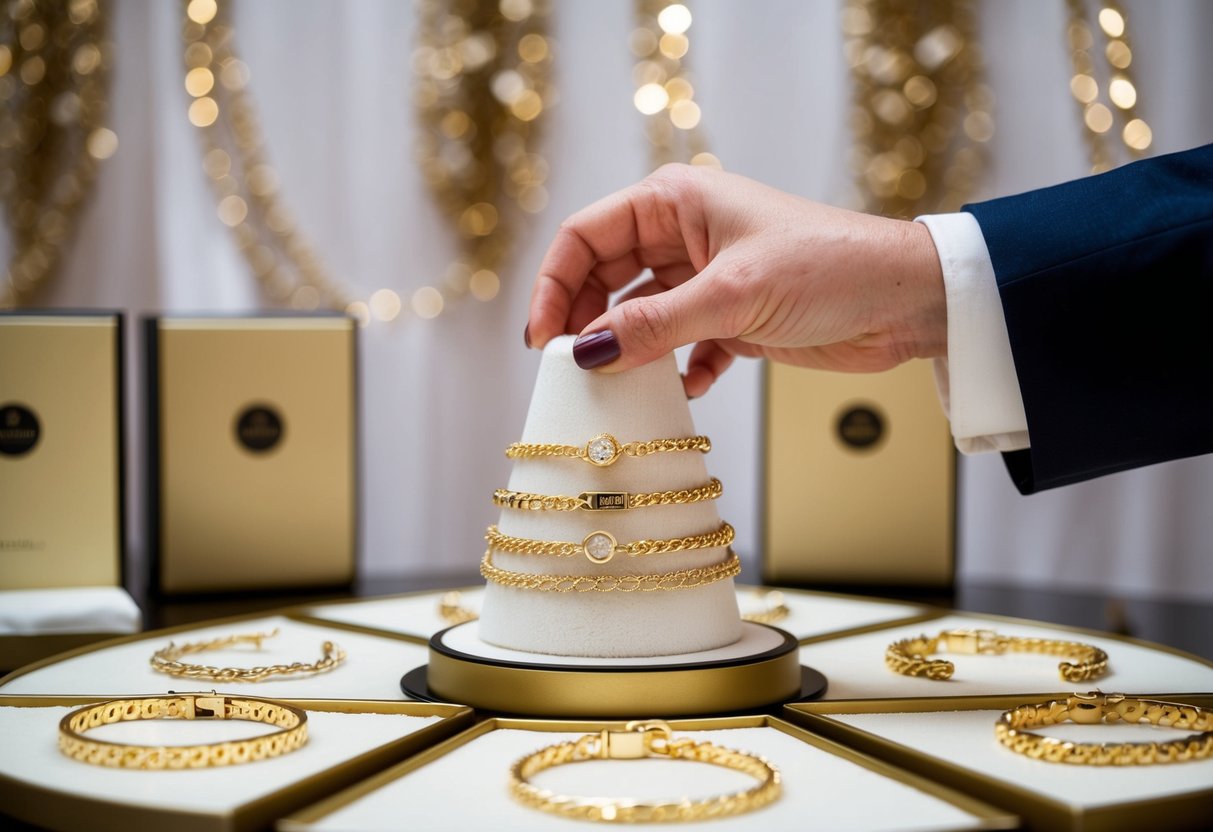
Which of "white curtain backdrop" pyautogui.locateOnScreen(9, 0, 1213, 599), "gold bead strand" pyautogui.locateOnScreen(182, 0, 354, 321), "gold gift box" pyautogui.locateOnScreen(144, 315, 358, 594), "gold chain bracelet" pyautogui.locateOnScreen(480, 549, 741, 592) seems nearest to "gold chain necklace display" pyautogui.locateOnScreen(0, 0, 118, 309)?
"white curtain backdrop" pyautogui.locateOnScreen(9, 0, 1213, 599)

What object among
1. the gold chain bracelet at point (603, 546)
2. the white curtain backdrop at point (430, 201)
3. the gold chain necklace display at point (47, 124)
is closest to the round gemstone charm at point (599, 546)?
the gold chain bracelet at point (603, 546)

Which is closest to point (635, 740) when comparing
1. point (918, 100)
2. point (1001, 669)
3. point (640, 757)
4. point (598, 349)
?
point (640, 757)

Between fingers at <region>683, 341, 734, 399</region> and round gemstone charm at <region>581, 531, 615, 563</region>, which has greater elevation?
fingers at <region>683, 341, 734, 399</region>

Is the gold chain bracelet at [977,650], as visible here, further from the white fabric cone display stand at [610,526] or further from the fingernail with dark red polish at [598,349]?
the fingernail with dark red polish at [598,349]

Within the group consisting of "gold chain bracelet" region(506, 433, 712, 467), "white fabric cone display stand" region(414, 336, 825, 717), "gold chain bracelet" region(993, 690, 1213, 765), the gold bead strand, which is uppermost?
the gold bead strand

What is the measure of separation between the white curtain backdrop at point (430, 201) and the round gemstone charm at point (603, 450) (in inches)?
41.3

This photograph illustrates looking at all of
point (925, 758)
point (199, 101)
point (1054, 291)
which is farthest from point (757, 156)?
point (925, 758)

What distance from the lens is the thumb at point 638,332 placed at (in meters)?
0.81

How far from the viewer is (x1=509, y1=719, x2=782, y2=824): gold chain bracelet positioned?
555mm

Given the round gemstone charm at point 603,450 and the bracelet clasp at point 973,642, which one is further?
the bracelet clasp at point 973,642

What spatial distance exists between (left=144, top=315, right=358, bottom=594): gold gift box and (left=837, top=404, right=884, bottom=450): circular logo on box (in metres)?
0.62

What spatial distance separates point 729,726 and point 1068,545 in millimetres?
1256

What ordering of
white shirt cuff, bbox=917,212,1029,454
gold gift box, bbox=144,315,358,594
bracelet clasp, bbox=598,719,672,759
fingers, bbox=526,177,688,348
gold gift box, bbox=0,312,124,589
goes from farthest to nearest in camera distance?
gold gift box, bbox=144,315,358,594 < gold gift box, bbox=0,312,124,589 < fingers, bbox=526,177,688,348 < white shirt cuff, bbox=917,212,1029,454 < bracelet clasp, bbox=598,719,672,759

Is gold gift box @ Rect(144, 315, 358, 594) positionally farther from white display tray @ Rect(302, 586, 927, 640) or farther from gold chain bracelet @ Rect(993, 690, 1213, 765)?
gold chain bracelet @ Rect(993, 690, 1213, 765)
